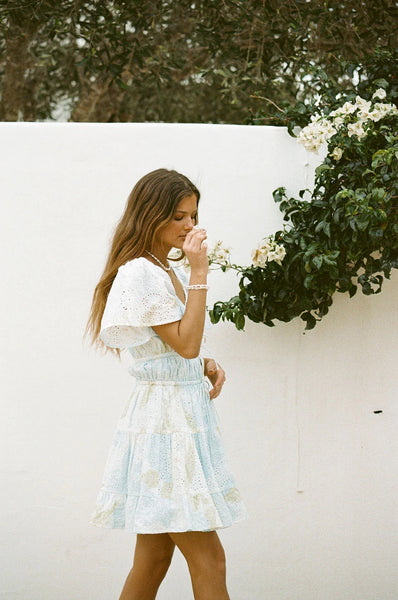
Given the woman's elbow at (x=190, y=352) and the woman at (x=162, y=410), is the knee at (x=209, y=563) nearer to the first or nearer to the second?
the woman at (x=162, y=410)

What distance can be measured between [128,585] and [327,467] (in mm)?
1093

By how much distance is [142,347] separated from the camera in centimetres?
241

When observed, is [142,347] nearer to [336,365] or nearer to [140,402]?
[140,402]

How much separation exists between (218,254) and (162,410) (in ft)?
2.76

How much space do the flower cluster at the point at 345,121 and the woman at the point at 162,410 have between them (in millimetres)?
625

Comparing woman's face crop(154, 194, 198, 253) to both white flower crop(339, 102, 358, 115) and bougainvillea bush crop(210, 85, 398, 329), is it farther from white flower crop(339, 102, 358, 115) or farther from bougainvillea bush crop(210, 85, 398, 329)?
white flower crop(339, 102, 358, 115)

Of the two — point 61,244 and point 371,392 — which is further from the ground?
point 61,244

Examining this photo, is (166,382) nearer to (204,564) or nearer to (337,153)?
(204,564)

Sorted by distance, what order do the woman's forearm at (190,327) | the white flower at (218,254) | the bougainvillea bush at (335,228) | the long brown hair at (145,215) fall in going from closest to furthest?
1. the woman's forearm at (190,327)
2. the long brown hair at (145,215)
3. the bougainvillea bush at (335,228)
4. the white flower at (218,254)

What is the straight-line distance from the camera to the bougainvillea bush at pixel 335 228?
9.07ft

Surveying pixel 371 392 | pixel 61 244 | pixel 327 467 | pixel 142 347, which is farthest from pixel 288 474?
pixel 61 244

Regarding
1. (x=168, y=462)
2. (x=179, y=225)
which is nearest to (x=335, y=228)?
(x=179, y=225)

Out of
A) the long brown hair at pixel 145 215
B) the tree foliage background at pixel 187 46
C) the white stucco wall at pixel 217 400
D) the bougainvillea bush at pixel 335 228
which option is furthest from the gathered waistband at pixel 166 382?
the tree foliage background at pixel 187 46

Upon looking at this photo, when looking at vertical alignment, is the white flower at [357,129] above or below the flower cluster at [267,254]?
above
